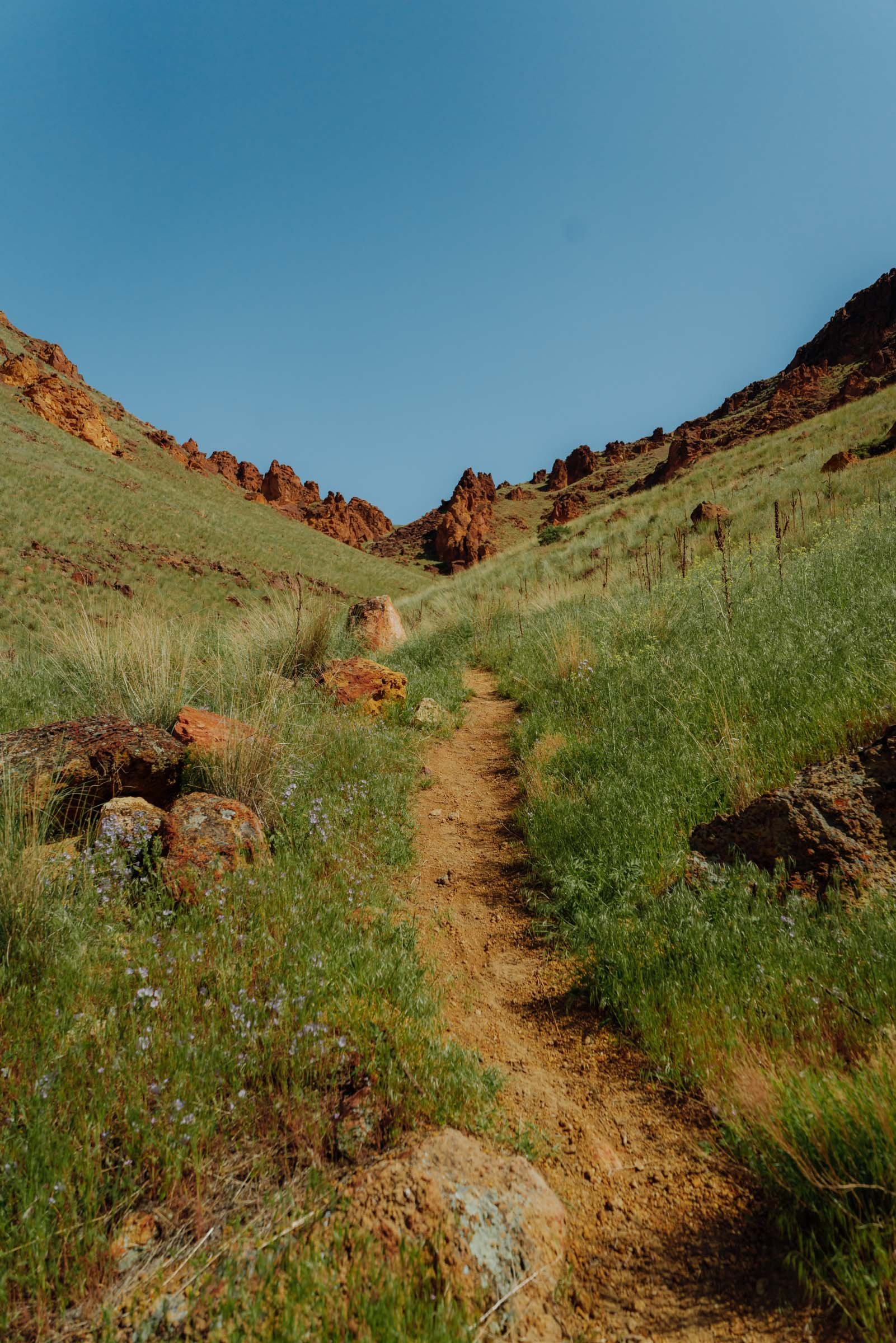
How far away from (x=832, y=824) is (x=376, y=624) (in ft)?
31.6

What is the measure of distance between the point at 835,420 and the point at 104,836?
111 feet

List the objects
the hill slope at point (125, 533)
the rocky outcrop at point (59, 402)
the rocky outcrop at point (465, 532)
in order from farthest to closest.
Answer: the rocky outcrop at point (465, 532) < the rocky outcrop at point (59, 402) < the hill slope at point (125, 533)

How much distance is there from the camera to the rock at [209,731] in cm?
441

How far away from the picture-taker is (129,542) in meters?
30.0

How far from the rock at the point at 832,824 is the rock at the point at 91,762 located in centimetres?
342

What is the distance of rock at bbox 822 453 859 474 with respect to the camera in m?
16.9

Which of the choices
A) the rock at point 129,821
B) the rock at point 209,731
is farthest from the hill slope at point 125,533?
the rock at point 129,821

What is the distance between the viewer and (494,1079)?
89.6 inches

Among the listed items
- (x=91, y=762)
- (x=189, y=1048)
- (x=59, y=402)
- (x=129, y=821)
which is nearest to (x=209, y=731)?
(x=91, y=762)

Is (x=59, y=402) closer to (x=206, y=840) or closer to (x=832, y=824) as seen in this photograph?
(x=206, y=840)

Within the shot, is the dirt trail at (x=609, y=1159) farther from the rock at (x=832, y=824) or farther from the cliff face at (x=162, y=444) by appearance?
the cliff face at (x=162, y=444)

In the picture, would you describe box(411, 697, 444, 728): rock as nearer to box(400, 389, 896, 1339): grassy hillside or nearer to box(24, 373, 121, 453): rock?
box(400, 389, 896, 1339): grassy hillside

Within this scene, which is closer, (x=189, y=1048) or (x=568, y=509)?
(x=189, y=1048)

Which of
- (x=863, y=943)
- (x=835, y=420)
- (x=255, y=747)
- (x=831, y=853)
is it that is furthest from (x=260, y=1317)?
(x=835, y=420)
